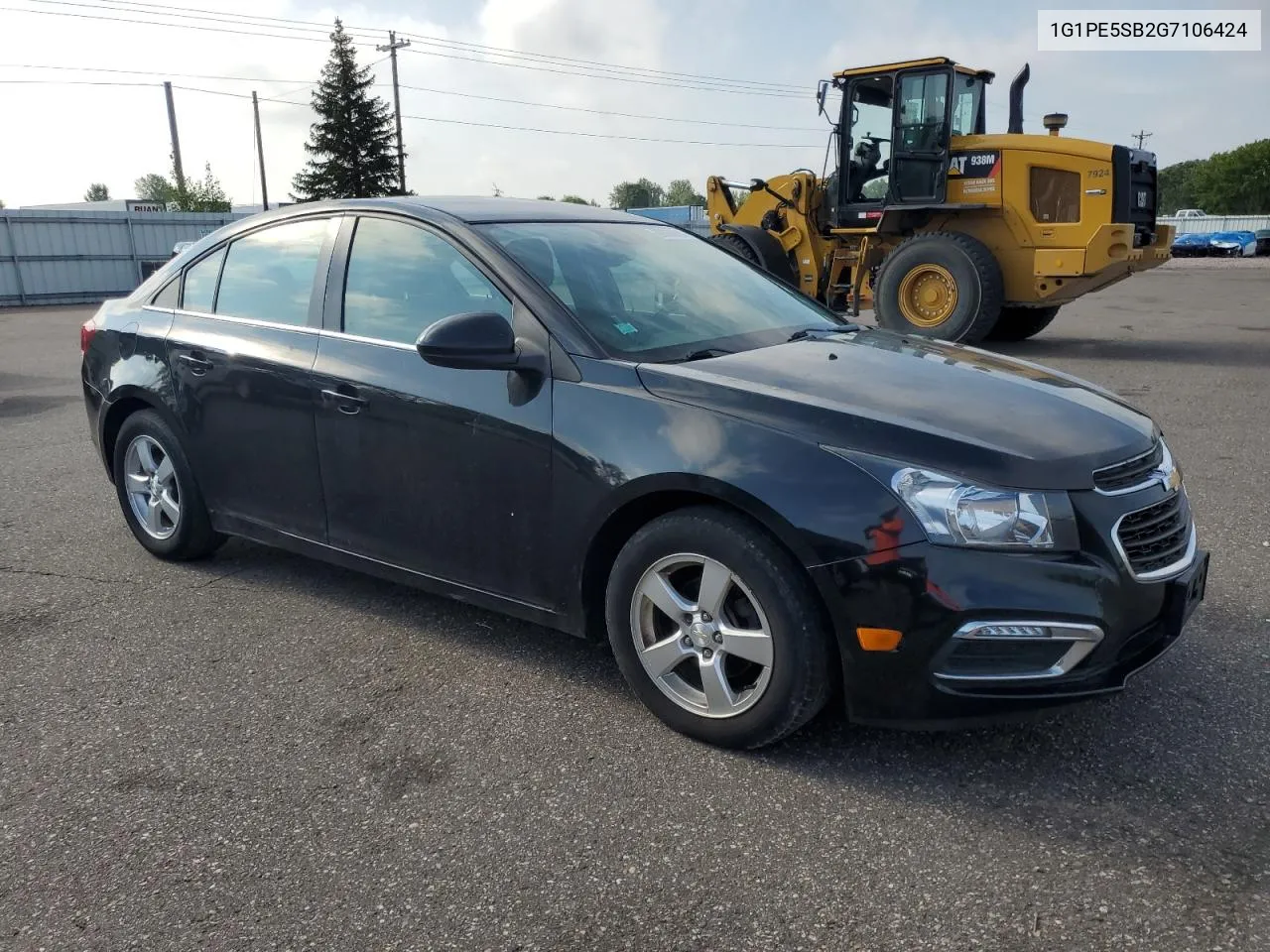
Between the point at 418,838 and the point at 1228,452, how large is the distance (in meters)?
5.93

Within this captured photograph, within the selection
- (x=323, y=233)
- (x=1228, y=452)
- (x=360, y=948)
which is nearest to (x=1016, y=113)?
(x=1228, y=452)

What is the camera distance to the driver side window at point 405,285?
3557 mm

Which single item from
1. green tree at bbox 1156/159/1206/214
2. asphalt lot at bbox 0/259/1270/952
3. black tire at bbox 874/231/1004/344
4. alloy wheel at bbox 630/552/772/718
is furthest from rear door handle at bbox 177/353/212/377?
green tree at bbox 1156/159/1206/214

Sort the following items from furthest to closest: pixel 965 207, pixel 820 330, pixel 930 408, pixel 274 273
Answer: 1. pixel 965 207
2. pixel 274 273
3. pixel 820 330
4. pixel 930 408

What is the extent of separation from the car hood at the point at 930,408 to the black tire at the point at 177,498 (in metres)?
2.38

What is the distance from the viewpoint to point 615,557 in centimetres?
324

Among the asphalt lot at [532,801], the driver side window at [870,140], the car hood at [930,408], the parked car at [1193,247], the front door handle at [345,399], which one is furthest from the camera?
the parked car at [1193,247]

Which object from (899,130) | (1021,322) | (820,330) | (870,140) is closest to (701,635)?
(820,330)

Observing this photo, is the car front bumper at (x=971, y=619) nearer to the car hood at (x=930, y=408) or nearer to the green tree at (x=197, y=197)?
the car hood at (x=930, y=408)

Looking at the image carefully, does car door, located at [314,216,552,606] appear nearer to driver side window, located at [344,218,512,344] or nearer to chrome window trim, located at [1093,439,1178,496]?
driver side window, located at [344,218,512,344]

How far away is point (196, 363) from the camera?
4301 mm

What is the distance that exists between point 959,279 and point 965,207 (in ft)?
2.77

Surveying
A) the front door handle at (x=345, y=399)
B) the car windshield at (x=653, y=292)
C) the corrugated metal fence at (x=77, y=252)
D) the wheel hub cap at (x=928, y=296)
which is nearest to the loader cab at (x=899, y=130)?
the wheel hub cap at (x=928, y=296)

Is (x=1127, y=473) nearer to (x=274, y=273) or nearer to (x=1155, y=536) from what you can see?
(x=1155, y=536)
